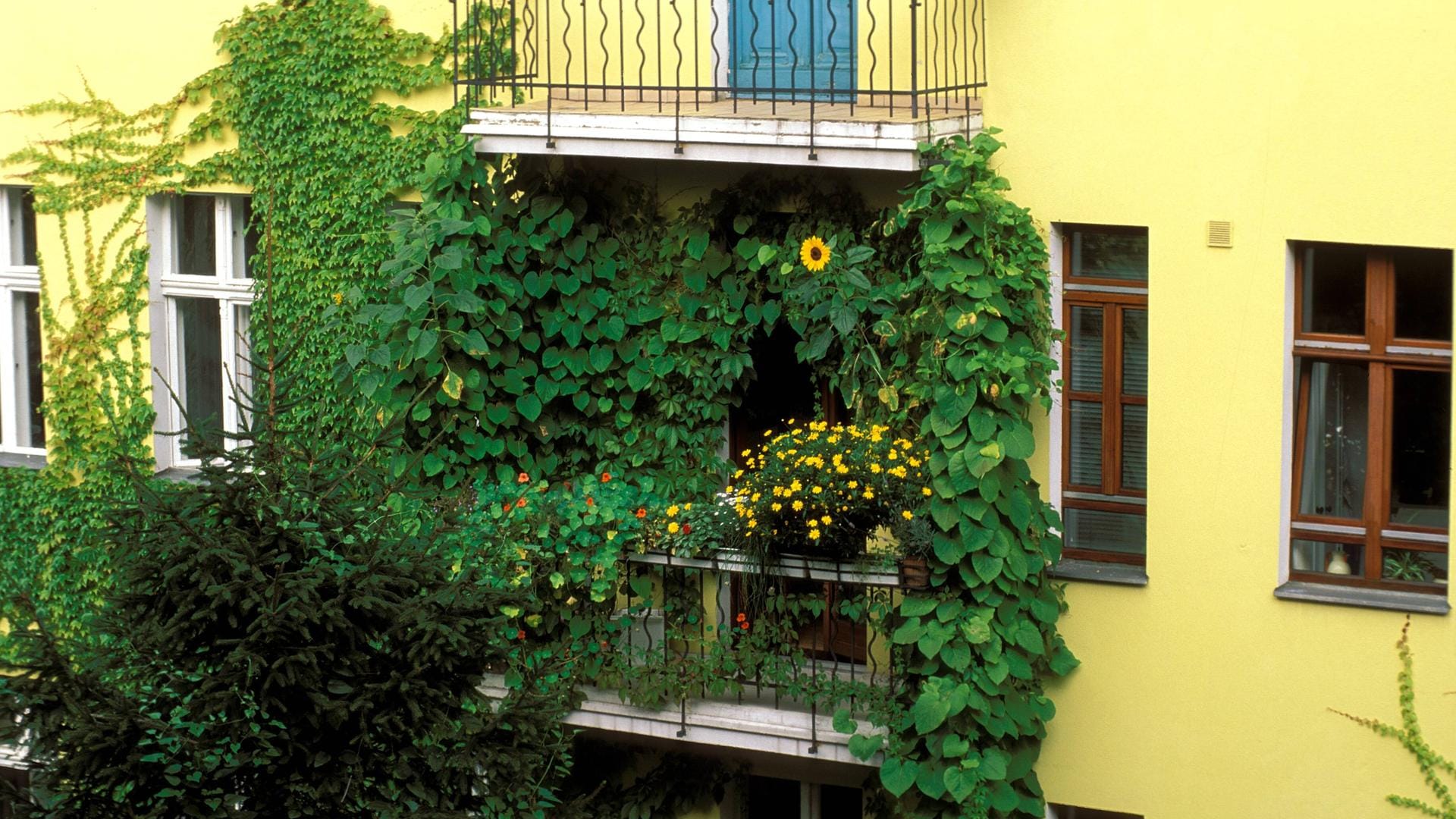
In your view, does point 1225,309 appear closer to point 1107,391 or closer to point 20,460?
point 1107,391

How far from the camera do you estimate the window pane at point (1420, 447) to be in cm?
870

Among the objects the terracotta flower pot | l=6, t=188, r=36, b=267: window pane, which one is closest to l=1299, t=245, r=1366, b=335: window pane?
the terracotta flower pot

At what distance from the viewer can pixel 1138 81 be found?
9.02 m

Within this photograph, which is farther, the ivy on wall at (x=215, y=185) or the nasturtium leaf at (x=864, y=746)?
the ivy on wall at (x=215, y=185)

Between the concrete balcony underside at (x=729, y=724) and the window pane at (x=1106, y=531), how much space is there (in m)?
1.52

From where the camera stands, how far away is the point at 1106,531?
31.2 feet

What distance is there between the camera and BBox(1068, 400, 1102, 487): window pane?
31.1 feet

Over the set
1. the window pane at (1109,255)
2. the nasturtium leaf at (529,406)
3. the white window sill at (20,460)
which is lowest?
the white window sill at (20,460)

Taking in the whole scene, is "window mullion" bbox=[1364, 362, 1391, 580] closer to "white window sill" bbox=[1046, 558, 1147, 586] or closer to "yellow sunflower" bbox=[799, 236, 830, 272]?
"white window sill" bbox=[1046, 558, 1147, 586]

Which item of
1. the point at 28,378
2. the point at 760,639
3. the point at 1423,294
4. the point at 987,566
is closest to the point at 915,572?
the point at 987,566

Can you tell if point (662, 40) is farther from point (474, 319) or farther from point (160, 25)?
point (160, 25)

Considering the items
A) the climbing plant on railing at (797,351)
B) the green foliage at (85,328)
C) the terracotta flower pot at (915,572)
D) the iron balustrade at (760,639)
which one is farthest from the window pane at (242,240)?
the terracotta flower pot at (915,572)

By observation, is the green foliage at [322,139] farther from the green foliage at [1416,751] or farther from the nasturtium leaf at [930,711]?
the green foliage at [1416,751]

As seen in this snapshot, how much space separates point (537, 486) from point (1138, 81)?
3682mm
